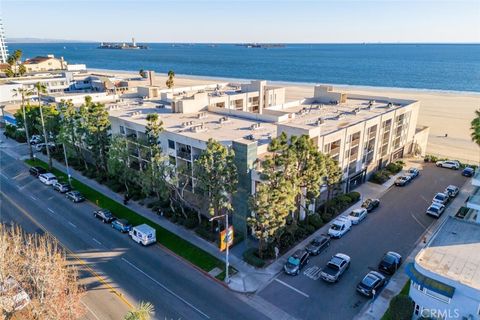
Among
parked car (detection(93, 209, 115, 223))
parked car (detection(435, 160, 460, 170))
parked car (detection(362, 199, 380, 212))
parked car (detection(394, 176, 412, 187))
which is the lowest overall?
parked car (detection(93, 209, 115, 223))

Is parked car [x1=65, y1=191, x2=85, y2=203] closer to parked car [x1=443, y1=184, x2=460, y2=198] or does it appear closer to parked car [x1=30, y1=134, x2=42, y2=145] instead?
parked car [x1=30, y1=134, x2=42, y2=145]

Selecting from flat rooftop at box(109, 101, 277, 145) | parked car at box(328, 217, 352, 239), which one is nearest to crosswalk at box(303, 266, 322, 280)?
parked car at box(328, 217, 352, 239)

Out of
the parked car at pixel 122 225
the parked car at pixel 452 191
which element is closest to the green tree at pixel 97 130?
the parked car at pixel 122 225

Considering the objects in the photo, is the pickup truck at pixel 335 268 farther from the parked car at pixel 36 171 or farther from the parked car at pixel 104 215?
the parked car at pixel 36 171

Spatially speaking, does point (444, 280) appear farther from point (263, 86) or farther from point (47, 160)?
point (47, 160)

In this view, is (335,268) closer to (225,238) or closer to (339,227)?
(339,227)

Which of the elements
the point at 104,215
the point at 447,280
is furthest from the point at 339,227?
the point at 104,215

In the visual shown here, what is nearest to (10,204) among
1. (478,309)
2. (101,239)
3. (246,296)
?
(101,239)
